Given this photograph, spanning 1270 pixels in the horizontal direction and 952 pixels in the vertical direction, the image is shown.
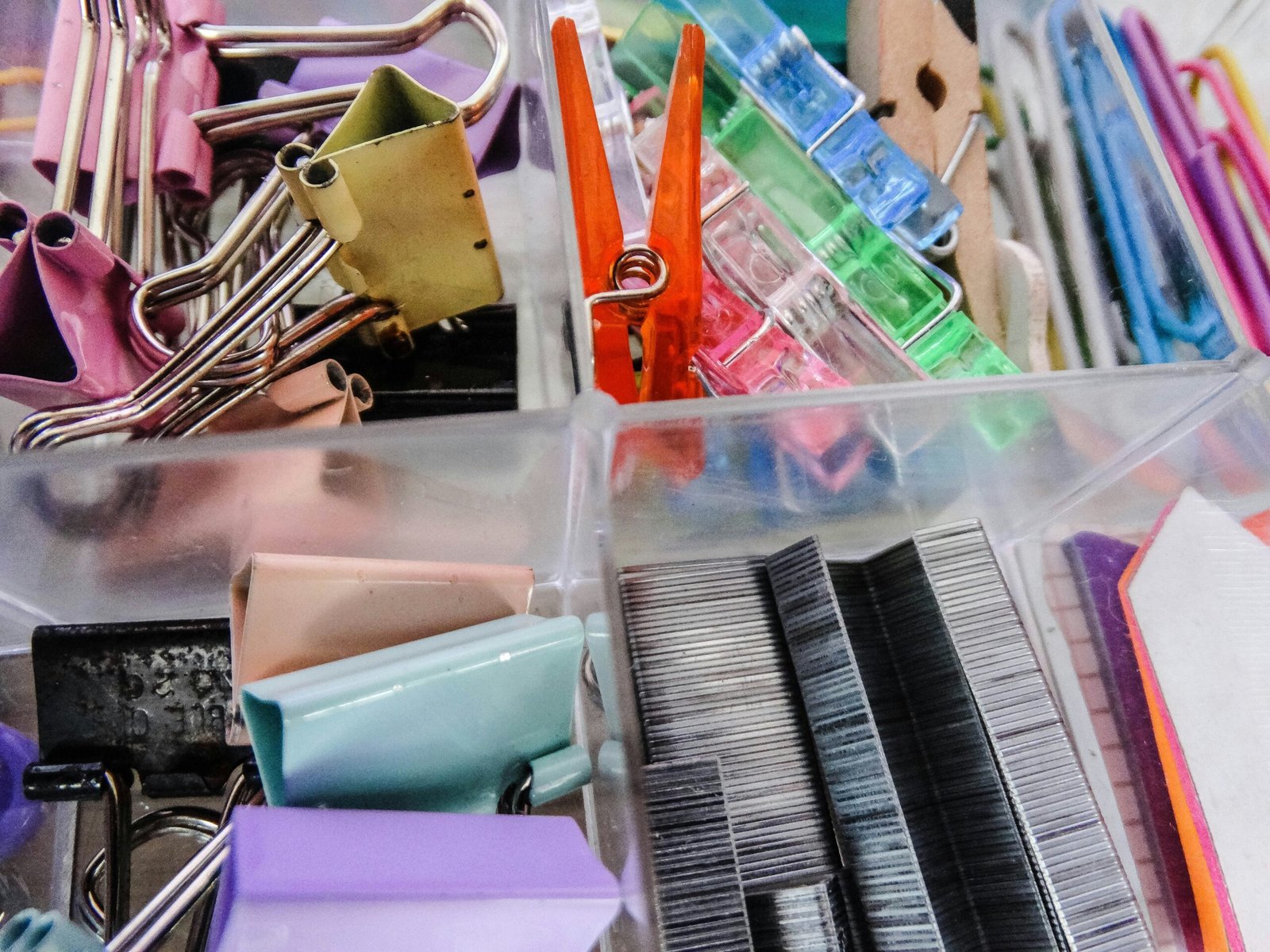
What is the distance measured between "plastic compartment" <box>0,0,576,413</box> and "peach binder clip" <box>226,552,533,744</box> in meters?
0.17

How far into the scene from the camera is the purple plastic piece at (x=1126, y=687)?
57 cm

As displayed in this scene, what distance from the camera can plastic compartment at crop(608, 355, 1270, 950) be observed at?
0.56 m

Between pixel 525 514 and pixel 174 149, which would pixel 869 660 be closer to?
pixel 525 514

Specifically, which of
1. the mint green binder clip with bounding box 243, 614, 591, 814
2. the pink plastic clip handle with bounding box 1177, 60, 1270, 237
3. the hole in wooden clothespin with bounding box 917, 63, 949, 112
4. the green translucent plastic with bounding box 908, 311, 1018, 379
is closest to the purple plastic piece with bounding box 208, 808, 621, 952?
the mint green binder clip with bounding box 243, 614, 591, 814

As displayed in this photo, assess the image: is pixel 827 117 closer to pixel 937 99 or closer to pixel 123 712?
pixel 937 99

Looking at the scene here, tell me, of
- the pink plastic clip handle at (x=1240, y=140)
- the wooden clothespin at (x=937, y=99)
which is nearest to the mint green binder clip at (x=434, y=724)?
the wooden clothespin at (x=937, y=99)

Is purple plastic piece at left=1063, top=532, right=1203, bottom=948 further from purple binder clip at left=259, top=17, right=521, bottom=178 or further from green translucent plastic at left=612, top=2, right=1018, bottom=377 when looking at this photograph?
purple binder clip at left=259, top=17, right=521, bottom=178

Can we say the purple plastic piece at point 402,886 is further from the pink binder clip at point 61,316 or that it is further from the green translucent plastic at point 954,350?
the green translucent plastic at point 954,350

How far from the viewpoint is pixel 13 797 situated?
588mm

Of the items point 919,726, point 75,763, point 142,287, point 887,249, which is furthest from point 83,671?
point 887,249

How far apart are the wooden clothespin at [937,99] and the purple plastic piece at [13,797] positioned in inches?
30.5

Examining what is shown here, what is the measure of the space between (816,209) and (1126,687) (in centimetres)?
44

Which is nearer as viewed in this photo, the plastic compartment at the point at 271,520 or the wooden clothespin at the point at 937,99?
the plastic compartment at the point at 271,520

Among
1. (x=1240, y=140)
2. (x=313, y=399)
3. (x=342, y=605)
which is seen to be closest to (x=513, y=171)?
(x=313, y=399)
